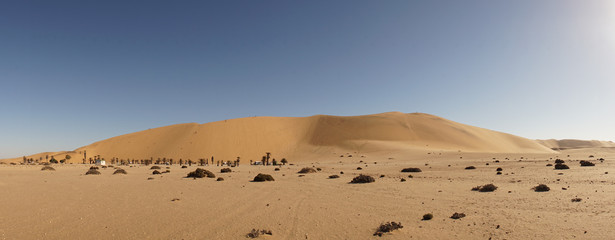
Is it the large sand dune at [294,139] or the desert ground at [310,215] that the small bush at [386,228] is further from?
the large sand dune at [294,139]

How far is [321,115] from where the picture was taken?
102 m

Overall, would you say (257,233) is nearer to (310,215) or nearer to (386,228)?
(310,215)

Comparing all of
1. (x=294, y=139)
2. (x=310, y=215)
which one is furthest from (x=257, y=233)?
(x=294, y=139)

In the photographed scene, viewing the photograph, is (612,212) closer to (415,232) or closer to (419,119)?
(415,232)

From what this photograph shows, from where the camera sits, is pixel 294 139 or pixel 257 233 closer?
pixel 257 233

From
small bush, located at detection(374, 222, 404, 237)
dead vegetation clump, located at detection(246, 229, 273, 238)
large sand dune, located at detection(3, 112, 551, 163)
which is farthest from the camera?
large sand dune, located at detection(3, 112, 551, 163)

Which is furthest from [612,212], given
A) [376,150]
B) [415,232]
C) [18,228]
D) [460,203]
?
[376,150]

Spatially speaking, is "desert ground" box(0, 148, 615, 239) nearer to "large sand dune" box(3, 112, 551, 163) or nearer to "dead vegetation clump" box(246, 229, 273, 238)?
"dead vegetation clump" box(246, 229, 273, 238)

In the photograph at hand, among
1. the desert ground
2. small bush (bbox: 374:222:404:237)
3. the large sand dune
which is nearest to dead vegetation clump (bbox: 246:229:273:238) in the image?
the desert ground

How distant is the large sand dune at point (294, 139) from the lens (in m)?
72.2

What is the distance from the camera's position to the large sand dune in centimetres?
7225

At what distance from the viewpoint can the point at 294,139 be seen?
82.3 meters

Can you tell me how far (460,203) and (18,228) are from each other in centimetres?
1374

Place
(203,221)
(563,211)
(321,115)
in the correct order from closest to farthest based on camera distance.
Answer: (203,221), (563,211), (321,115)
